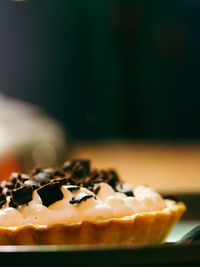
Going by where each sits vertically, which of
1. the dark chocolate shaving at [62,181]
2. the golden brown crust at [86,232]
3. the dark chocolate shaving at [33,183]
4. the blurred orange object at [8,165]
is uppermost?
the dark chocolate shaving at [62,181]

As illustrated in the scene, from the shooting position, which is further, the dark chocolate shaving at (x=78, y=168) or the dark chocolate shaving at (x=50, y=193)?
the dark chocolate shaving at (x=78, y=168)

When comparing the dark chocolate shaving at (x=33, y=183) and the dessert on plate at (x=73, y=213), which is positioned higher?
the dark chocolate shaving at (x=33, y=183)

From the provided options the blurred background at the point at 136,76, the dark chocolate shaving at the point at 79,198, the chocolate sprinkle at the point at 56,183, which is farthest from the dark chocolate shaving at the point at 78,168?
the blurred background at the point at 136,76

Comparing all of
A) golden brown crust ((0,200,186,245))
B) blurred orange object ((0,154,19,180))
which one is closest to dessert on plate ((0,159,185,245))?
golden brown crust ((0,200,186,245))

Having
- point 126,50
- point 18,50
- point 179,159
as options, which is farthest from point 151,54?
point 18,50

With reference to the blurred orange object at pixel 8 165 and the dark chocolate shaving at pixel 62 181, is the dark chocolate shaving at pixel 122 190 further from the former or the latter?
the blurred orange object at pixel 8 165

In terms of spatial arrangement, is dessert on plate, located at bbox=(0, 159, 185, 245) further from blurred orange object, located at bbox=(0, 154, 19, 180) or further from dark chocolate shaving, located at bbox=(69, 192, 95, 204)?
blurred orange object, located at bbox=(0, 154, 19, 180)
